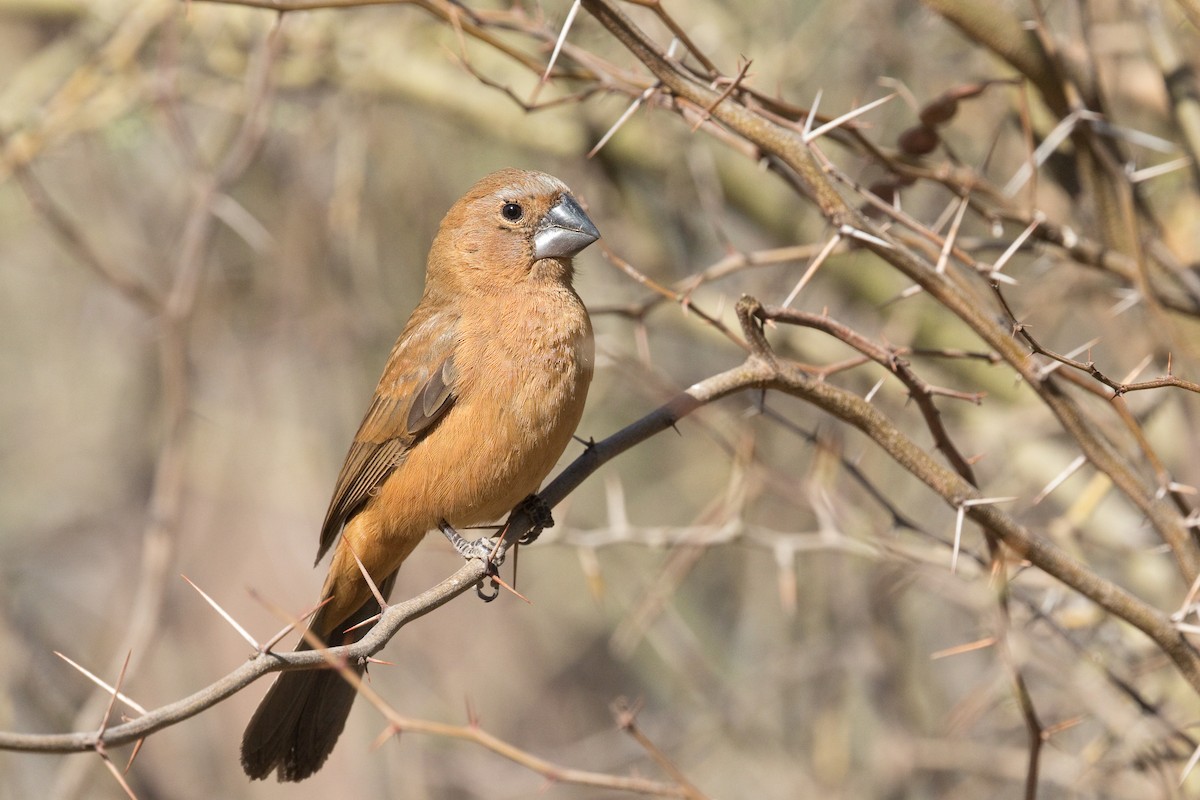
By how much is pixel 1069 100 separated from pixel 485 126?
2940 millimetres

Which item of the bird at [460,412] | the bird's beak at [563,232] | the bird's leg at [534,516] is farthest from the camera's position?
the bird's beak at [563,232]

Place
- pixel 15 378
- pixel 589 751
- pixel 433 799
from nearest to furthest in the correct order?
pixel 589 751, pixel 433 799, pixel 15 378

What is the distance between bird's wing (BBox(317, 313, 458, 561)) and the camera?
3.96 m

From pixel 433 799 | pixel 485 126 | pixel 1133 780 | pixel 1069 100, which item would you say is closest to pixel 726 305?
pixel 485 126

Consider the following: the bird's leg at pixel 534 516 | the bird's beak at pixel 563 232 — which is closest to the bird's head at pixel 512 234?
the bird's beak at pixel 563 232

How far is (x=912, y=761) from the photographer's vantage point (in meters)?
5.21

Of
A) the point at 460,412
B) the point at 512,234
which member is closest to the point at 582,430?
the point at 512,234

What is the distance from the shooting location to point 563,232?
13.6ft

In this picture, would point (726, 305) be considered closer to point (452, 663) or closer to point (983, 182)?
point (983, 182)

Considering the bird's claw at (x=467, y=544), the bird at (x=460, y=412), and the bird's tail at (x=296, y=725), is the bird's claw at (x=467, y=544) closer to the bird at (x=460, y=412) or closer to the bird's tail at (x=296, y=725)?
the bird at (x=460, y=412)

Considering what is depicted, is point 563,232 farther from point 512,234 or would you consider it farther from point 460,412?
point 460,412

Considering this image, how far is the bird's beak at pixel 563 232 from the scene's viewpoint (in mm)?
4086

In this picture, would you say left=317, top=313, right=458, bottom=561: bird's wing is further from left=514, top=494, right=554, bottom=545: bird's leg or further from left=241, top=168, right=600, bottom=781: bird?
left=514, top=494, right=554, bottom=545: bird's leg

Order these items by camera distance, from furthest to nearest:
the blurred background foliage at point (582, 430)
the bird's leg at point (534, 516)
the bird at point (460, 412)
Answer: the blurred background foliage at point (582, 430), the bird's leg at point (534, 516), the bird at point (460, 412)
